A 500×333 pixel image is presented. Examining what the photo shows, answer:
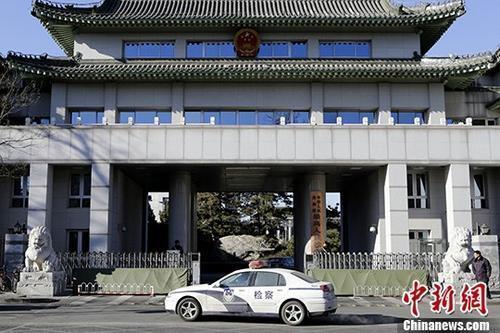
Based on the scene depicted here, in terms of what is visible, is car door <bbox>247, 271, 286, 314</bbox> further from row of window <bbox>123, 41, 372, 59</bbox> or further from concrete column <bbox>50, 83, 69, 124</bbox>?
row of window <bbox>123, 41, 372, 59</bbox>

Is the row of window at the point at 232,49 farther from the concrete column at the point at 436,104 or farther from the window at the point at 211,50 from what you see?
the concrete column at the point at 436,104

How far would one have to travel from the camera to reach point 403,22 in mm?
28500

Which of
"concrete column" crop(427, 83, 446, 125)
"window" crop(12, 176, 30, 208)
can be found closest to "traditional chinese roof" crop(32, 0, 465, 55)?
"concrete column" crop(427, 83, 446, 125)

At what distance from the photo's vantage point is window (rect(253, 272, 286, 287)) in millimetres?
13531

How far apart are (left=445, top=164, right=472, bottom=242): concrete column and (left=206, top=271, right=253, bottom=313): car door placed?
13.5 metres

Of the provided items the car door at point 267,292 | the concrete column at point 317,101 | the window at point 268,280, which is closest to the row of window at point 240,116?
the concrete column at point 317,101

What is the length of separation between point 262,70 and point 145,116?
20.8 ft

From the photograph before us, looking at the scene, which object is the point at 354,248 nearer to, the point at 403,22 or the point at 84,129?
the point at 403,22

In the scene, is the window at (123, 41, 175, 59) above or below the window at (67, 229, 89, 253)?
above

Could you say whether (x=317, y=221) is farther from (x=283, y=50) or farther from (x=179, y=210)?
(x=283, y=50)

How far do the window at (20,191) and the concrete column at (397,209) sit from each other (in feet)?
53.9

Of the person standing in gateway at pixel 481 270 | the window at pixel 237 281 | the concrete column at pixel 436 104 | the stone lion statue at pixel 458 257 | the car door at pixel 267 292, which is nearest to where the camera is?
the car door at pixel 267 292

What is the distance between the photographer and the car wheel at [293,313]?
1302cm

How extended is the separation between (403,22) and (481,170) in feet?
27.0
